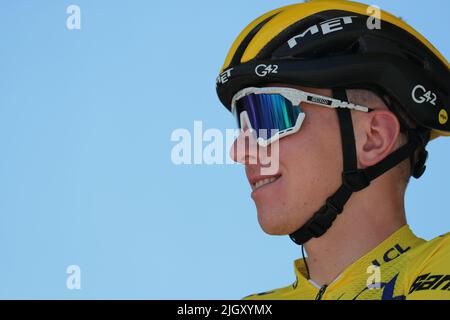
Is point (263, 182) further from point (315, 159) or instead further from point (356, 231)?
point (356, 231)

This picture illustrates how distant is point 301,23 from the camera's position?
273 inches

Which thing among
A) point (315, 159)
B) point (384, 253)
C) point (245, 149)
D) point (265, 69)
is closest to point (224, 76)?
point (265, 69)

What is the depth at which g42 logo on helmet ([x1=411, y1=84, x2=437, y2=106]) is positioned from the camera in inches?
263

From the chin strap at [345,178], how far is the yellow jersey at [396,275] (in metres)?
0.38

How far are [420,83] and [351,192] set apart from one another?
3.53ft

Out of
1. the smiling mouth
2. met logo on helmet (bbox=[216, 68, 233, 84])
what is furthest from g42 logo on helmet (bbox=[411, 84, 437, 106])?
met logo on helmet (bbox=[216, 68, 233, 84])

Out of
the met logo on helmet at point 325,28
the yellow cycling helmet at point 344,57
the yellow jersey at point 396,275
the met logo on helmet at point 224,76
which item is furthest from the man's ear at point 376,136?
the met logo on helmet at point 224,76

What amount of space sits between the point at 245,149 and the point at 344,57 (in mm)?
1022

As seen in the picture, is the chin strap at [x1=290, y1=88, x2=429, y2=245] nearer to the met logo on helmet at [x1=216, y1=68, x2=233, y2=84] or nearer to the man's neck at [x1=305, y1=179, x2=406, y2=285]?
the man's neck at [x1=305, y1=179, x2=406, y2=285]
